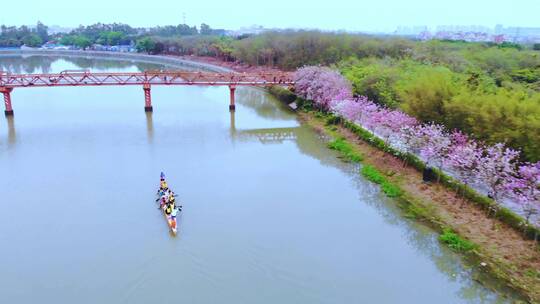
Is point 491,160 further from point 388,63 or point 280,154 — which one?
point 388,63

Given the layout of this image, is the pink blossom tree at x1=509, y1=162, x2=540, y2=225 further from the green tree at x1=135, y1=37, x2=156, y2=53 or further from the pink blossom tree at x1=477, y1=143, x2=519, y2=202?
the green tree at x1=135, y1=37, x2=156, y2=53

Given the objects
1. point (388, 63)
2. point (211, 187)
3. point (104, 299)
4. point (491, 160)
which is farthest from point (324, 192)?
point (388, 63)

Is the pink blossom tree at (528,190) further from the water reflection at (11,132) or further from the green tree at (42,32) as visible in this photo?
the green tree at (42,32)

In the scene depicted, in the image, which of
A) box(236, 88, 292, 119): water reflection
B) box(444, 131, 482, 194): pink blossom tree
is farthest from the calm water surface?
box(236, 88, 292, 119): water reflection

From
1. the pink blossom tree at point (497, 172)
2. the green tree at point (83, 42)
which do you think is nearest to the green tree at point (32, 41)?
the green tree at point (83, 42)

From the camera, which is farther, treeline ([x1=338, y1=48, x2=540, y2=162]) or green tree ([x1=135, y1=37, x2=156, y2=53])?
green tree ([x1=135, y1=37, x2=156, y2=53])

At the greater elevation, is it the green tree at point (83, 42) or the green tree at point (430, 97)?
the green tree at point (83, 42)

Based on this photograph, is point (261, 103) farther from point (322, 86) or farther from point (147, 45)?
point (147, 45)
